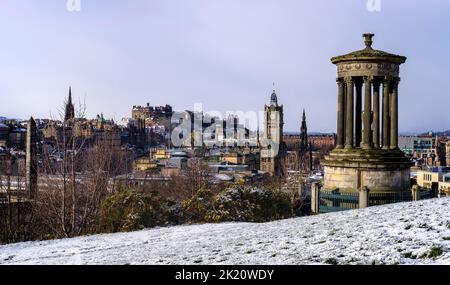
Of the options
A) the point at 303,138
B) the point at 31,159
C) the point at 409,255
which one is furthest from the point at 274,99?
the point at 409,255

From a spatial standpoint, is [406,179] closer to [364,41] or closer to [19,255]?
[364,41]

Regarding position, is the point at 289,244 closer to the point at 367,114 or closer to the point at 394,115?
the point at 367,114

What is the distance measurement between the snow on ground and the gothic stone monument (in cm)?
407

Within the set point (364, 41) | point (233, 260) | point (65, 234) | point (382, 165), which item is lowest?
point (65, 234)

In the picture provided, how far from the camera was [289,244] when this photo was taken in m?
9.91

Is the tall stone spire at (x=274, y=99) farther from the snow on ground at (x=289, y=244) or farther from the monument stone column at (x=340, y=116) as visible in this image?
the snow on ground at (x=289, y=244)

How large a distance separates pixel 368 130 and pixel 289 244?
890 cm

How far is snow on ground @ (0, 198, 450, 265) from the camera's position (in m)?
8.20

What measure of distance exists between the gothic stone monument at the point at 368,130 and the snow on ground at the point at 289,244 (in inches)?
160

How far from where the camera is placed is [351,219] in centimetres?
1194

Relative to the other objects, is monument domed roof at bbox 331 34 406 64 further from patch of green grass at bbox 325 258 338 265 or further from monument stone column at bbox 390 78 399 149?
patch of green grass at bbox 325 258 338 265

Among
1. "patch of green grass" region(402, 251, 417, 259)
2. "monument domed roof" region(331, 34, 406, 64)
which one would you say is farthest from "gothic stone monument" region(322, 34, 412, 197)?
"patch of green grass" region(402, 251, 417, 259)

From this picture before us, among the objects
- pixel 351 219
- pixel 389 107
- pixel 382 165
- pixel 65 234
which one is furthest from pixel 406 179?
pixel 65 234
